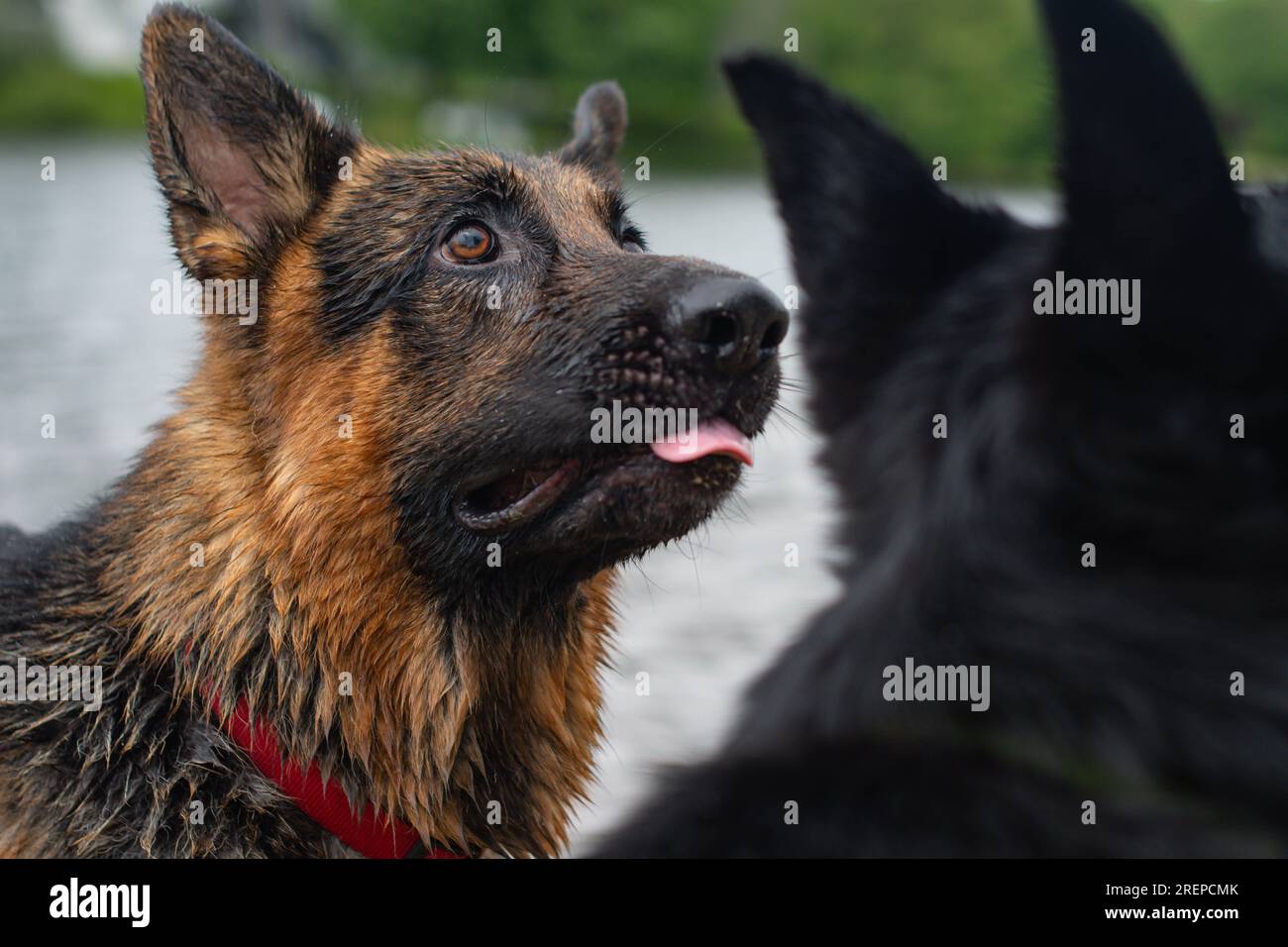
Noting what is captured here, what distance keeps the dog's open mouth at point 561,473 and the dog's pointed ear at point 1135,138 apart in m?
1.44

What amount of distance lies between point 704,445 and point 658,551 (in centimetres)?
624

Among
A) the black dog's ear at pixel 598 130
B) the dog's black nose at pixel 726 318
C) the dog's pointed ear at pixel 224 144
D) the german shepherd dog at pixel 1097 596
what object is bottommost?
the german shepherd dog at pixel 1097 596

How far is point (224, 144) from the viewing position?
3357mm

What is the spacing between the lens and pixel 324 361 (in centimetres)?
334

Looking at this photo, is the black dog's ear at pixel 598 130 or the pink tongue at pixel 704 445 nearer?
the pink tongue at pixel 704 445

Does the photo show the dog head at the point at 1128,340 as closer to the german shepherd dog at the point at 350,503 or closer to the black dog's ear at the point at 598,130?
the german shepherd dog at the point at 350,503

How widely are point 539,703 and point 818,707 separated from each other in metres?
1.83

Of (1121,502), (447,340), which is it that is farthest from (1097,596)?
(447,340)

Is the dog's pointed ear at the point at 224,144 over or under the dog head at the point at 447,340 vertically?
over

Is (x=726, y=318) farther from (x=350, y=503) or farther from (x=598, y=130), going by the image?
(x=598, y=130)

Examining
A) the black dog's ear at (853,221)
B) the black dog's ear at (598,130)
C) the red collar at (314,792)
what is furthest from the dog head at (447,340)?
the black dog's ear at (598,130)

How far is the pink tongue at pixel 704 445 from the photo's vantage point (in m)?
3.07
